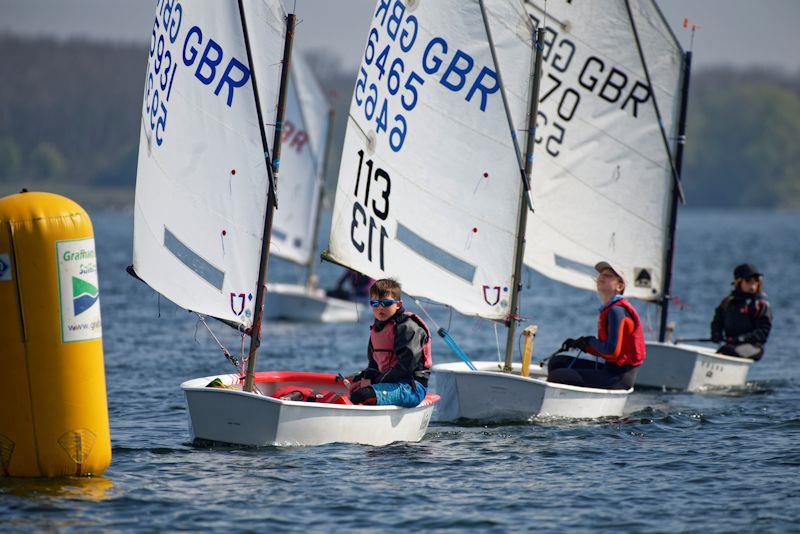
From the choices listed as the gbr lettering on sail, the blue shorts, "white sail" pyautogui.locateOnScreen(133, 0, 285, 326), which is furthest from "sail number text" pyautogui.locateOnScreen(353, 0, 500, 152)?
the blue shorts

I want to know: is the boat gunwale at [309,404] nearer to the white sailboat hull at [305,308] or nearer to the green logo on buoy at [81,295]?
the green logo on buoy at [81,295]

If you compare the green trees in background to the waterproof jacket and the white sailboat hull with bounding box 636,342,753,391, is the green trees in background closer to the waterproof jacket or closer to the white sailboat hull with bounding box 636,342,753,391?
the white sailboat hull with bounding box 636,342,753,391

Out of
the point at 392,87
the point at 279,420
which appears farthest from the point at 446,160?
the point at 279,420

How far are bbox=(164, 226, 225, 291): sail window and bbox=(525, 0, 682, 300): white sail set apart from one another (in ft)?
19.7

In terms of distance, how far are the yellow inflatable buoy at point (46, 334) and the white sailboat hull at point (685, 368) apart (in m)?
8.27

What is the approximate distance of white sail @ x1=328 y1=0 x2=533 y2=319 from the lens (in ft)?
40.9

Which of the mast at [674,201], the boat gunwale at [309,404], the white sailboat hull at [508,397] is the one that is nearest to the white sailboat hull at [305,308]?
the mast at [674,201]

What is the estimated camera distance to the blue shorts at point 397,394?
10664 millimetres

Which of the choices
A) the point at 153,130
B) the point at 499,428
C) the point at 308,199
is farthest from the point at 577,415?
the point at 308,199

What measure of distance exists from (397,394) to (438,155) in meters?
3.15

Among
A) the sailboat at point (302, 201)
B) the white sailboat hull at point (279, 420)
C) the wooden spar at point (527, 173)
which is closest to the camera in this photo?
the white sailboat hull at point (279, 420)

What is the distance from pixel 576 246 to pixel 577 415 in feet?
14.4

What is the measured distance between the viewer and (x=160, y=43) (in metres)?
11.0

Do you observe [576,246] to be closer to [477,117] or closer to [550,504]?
[477,117]
